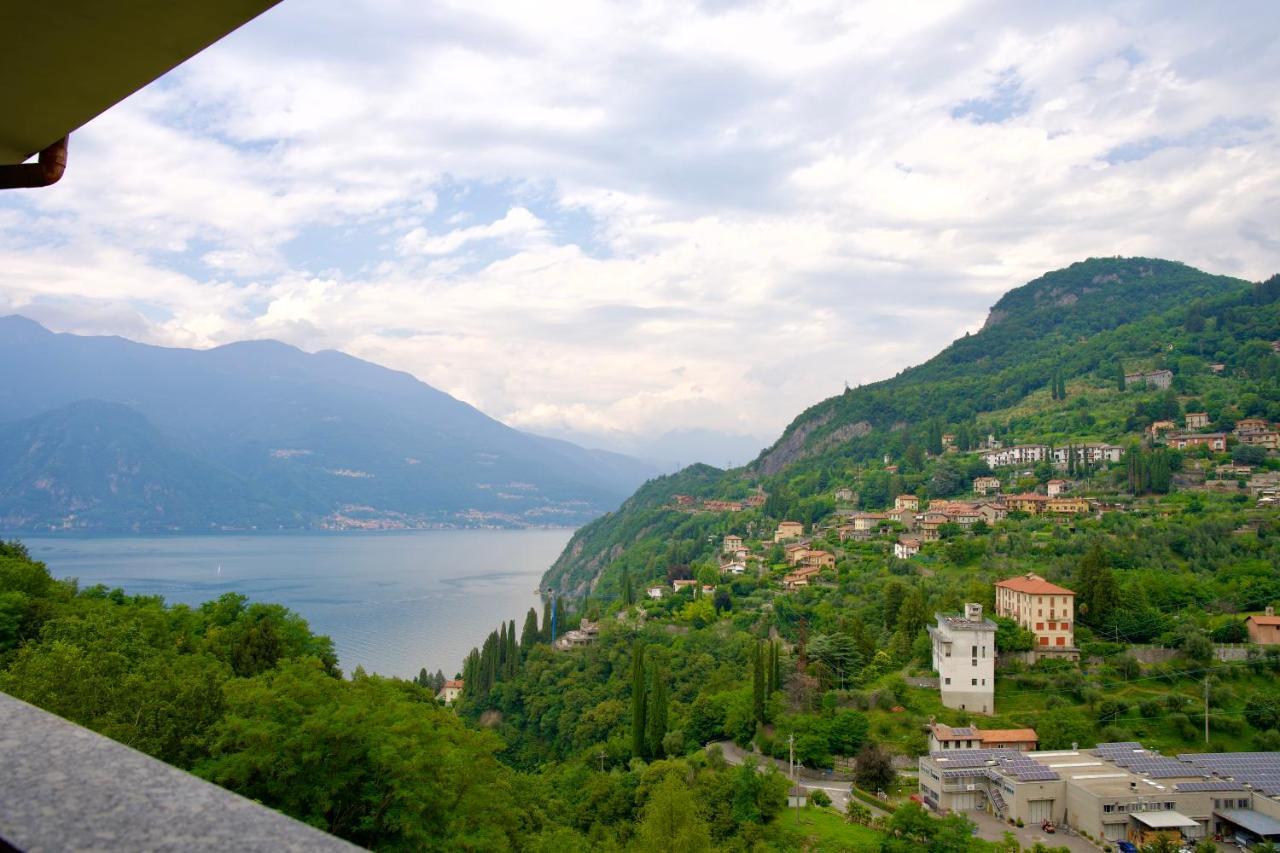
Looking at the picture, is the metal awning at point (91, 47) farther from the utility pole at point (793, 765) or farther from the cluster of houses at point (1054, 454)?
the cluster of houses at point (1054, 454)

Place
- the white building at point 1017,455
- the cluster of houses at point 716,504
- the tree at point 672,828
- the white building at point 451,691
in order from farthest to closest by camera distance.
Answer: the cluster of houses at point 716,504 → the white building at point 1017,455 → the white building at point 451,691 → the tree at point 672,828

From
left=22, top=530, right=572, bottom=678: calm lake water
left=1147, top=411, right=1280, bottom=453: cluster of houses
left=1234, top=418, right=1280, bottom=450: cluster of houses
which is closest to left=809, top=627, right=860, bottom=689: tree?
left=22, top=530, right=572, bottom=678: calm lake water

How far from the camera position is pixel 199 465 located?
14350 cm

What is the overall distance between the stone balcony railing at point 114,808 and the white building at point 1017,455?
4741cm

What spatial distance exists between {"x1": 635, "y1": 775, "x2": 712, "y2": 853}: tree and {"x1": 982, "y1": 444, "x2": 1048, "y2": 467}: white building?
123ft

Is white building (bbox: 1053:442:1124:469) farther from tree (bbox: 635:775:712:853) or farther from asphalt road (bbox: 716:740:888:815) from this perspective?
tree (bbox: 635:775:712:853)

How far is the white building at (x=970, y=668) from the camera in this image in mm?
19500

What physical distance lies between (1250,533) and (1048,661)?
1017 cm

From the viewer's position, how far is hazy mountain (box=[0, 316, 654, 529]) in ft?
412

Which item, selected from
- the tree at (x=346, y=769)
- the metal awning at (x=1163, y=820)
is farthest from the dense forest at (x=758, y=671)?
the metal awning at (x=1163, y=820)

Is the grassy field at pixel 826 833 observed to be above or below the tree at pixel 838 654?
below

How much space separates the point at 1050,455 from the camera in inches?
1715

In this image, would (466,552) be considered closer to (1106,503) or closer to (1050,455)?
(1050,455)

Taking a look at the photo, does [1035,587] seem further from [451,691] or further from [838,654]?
[451,691]
